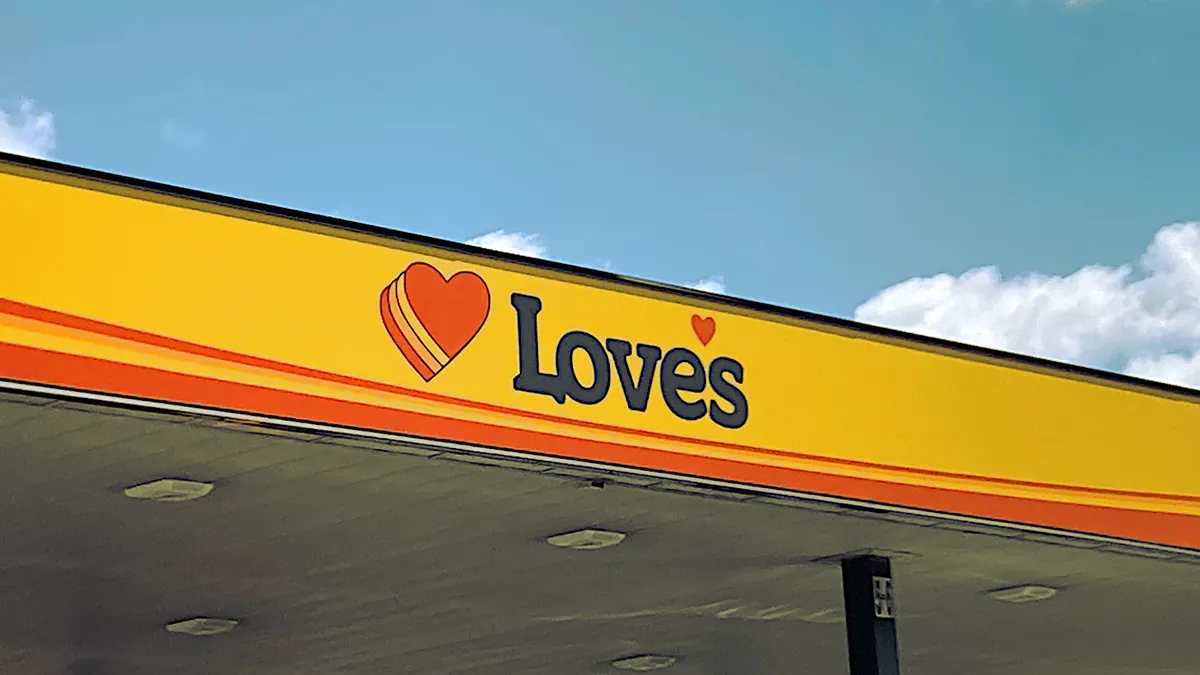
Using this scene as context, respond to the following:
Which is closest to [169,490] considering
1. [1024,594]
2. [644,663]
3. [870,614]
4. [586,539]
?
[586,539]

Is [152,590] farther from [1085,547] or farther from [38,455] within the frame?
[1085,547]

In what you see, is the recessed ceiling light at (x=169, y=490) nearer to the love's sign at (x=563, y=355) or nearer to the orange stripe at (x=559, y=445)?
the orange stripe at (x=559, y=445)

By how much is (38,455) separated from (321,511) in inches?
73.6

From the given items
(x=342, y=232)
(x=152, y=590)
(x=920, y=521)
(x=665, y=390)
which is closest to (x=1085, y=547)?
(x=920, y=521)

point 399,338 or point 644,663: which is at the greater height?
point 399,338

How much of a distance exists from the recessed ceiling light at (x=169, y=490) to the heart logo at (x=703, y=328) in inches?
111

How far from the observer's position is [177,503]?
9.20 m

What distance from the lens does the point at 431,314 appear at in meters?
7.95

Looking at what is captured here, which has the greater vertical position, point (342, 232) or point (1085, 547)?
point (342, 232)

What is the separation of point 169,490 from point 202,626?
4700 millimetres

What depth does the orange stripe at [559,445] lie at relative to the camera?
274 inches

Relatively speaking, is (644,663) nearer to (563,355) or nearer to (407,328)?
(563,355)

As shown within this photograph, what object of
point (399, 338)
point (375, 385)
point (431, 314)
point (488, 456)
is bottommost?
point (488, 456)

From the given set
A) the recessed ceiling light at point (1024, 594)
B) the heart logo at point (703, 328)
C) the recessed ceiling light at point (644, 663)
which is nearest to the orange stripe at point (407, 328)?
the heart logo at point (703, 328)
